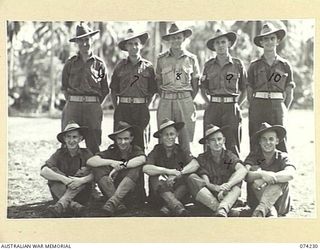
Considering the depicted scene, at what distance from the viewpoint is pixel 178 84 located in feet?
7.27

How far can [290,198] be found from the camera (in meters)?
2.23

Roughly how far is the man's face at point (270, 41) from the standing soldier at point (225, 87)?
119 mm

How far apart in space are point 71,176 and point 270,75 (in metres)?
0.87

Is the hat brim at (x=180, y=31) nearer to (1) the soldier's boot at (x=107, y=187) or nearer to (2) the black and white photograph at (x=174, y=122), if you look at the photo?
(2) the black and white photograph at (x=174, y=122)

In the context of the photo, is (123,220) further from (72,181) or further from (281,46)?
(281,46)

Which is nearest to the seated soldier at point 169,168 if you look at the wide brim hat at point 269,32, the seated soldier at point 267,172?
the seated soldier at point 267,172

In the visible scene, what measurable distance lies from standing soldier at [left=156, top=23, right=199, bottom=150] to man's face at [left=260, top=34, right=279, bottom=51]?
279mm

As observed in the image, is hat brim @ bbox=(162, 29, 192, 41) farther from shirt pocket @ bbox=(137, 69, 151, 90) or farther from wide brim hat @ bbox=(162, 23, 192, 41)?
shirt pocket @ bbox=(137, 69, 151, 90)

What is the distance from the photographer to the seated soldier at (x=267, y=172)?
86.6 inches

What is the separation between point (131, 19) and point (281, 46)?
60 centimetres

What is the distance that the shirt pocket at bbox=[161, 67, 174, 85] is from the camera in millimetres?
2217

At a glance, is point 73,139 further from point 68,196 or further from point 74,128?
point 68,196

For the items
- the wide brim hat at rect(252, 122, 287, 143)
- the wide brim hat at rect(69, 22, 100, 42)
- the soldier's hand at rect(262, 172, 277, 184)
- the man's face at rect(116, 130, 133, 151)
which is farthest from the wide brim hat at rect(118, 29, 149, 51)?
the soldier's hand at rect(262, 172, 277, 184)

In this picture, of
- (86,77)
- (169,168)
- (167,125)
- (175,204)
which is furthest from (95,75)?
(175,204)
